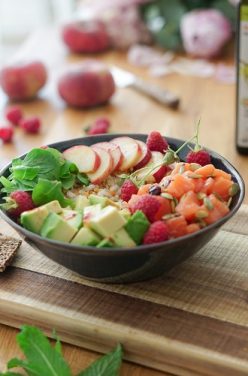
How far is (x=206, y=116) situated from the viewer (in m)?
1.89

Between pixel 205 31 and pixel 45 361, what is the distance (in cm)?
147

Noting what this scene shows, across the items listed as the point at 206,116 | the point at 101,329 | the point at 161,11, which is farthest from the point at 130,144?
the point at 161,11

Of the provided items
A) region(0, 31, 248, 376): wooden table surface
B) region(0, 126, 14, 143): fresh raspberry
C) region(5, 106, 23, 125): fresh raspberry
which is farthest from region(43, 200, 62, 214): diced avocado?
region(5, 106, 23, 125): fresh raspberry

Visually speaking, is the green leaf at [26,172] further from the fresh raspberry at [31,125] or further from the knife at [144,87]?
the knife at [144,87]

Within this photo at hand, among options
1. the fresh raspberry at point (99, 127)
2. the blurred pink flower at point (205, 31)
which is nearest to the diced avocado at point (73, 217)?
the fresh raspberry at point (99, 127)

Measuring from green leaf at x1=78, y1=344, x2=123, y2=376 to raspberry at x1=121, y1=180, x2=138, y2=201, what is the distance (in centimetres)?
29

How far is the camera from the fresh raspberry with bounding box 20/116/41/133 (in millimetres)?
1836

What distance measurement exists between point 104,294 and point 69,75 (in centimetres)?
98

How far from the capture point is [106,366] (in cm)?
98

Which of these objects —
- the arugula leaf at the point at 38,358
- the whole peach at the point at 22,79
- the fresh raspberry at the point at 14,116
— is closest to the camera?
the arugula leaf at the point at 38,358

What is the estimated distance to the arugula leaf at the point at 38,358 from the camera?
963 millimetres

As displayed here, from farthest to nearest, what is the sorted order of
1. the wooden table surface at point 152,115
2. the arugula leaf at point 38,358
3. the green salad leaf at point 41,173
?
the wooden table surface at point 152,115, the green salad leaf at point 41,173, the arugula leaf at point 38,358

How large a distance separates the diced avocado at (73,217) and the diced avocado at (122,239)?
6 cm

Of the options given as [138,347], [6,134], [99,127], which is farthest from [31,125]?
[138,347]
